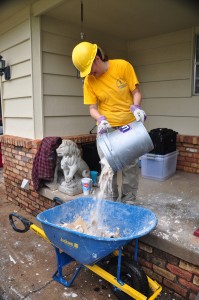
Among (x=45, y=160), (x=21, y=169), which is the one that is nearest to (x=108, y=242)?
(x=45, y=160)

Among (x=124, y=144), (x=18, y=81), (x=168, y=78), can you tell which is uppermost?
(x=168, y=78)

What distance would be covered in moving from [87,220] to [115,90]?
1.26 metres

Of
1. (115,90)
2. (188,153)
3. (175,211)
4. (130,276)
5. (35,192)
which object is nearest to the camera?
(130,276)

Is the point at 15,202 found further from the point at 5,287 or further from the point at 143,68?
the point at 143,68

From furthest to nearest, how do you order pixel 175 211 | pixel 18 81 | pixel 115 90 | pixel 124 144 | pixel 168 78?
pixel 168 78 → pixel 18 81 → pixel 175 211 → pixel 115 90 → pixel 124 144

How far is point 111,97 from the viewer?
97.0 inches

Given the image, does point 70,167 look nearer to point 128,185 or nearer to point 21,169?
point 128,185

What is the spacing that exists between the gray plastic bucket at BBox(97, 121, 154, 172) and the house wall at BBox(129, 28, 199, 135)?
2123mm

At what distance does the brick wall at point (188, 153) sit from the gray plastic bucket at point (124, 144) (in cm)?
202

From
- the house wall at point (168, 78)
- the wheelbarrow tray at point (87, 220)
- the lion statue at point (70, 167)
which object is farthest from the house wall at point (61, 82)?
the wheelbarrow tray at point (87, 220)

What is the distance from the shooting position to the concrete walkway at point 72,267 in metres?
2.10

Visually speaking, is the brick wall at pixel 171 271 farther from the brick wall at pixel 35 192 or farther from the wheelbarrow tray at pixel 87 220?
the wheelbarrow tray at pixel 87 220

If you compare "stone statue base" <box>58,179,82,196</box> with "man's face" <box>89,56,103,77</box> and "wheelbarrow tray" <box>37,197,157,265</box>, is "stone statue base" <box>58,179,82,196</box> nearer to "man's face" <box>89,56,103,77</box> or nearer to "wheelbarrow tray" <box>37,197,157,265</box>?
"wheelbarrow tray" <box>37,197,157,265</box>

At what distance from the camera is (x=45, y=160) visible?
3.22 meters
